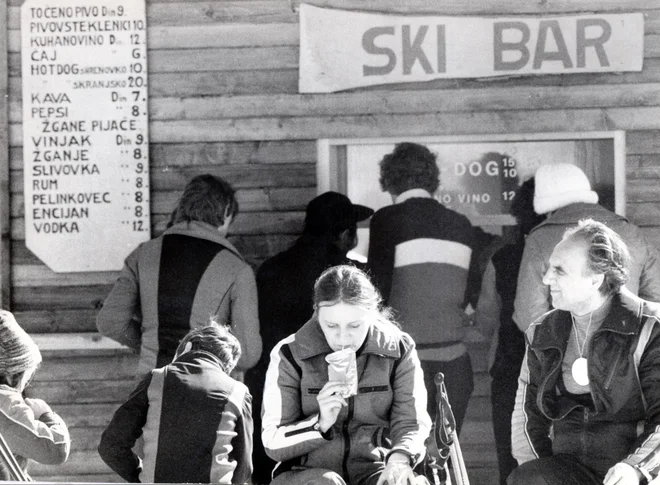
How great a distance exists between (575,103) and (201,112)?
2.08 m

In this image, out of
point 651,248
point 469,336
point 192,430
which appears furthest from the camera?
point 469,336

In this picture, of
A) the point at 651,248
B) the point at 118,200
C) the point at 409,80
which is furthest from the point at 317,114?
the point at 651,248

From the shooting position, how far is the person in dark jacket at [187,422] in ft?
12.8

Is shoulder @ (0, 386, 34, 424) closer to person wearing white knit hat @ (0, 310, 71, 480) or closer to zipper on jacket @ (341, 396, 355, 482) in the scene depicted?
person wearing white knit hat @ (0, 310, 71, 480)

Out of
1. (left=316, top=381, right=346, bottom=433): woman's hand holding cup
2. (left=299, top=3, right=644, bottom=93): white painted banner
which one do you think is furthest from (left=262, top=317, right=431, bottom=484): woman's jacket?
(left=299, top=3, right=644, bottom=93): white painted banner

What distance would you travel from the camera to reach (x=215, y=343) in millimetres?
4031

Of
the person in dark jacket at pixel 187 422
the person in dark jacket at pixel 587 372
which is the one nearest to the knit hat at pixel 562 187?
the person in dark jacket at pixel 587 372

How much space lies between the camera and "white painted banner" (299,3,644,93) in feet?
19.2

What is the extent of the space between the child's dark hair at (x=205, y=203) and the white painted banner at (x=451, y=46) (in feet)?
3.61

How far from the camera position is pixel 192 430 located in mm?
3920

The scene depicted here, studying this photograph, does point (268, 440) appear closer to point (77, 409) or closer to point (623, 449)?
point (623, 449)

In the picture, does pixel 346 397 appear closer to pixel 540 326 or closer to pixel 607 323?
pixel 540 326

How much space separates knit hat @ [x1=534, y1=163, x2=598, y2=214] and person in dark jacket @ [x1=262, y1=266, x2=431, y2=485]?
1317 mm

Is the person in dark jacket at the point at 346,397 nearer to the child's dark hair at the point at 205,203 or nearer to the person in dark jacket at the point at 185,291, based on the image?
the person in dark jacket at the point at 185,291
